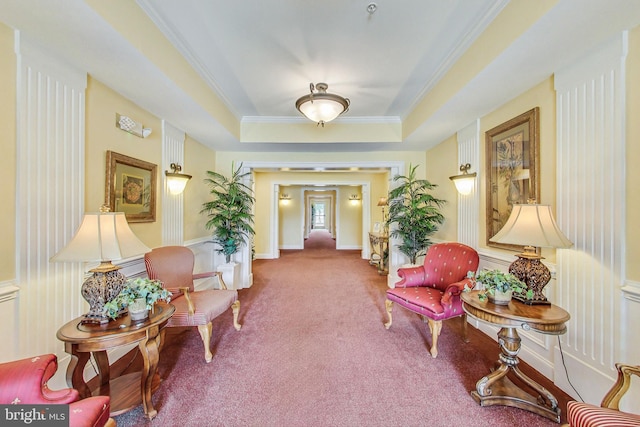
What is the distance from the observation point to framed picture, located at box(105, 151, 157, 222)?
2.33 metres

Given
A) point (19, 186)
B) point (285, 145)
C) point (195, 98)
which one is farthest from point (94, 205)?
point (285, 145)

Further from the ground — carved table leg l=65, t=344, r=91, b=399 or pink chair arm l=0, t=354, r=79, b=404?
pink chair arm l=0, t=354, r=79, b=404

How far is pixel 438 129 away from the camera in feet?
11.1

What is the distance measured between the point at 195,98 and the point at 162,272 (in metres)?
1.77

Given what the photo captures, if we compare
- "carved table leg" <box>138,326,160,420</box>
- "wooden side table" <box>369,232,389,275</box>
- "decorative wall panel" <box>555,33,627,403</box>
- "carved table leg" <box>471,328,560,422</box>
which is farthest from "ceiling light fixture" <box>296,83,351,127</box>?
"wooden side table" <box>369,232,389,275</box>

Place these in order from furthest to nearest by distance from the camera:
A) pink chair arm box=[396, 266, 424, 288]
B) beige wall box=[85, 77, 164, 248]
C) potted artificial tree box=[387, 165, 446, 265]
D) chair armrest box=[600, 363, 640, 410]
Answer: potted artificial tree box=[387, 165, 446, 265], pink chair arm box=[396, 266, 424, 288], beige wall box=[85, 77, 164, 248], chair armrest box=[600, 363, 640, 410]

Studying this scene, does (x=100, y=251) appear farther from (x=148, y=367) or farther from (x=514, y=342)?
(x=514, y=342)

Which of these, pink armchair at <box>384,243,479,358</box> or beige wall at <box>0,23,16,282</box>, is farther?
pink armchair at <box>384,243,479,358</box>

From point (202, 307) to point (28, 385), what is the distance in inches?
52.2

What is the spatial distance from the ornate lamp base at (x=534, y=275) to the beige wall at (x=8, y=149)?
3372 millimetres

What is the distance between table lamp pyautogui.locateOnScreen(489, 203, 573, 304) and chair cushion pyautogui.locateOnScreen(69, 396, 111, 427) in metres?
2.38

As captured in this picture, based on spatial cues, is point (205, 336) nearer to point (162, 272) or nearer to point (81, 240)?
point (162, 272)

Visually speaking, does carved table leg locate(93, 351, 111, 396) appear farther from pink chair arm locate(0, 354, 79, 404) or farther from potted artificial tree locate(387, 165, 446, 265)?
potted artificial tree locate(387, 165, 446, 265)

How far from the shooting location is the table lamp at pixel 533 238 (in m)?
1.76
